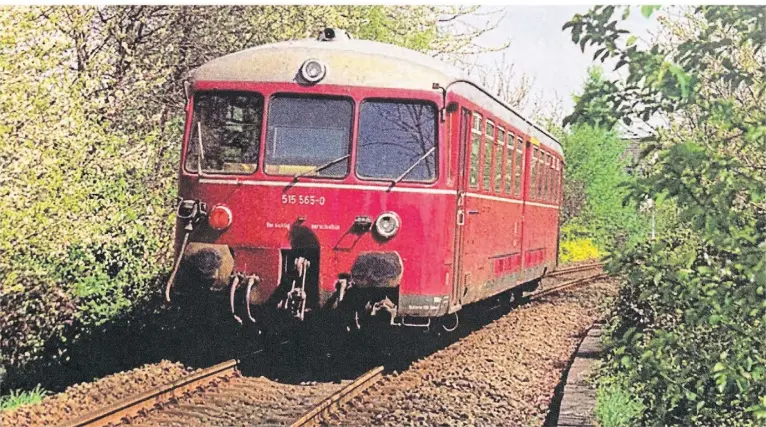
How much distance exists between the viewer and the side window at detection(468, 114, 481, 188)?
10.1m

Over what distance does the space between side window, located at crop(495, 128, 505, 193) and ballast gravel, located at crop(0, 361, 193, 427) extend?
13.2 feet

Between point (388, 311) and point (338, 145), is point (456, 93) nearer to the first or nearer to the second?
point (338, 145)

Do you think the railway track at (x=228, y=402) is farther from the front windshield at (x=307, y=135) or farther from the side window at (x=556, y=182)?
the side window at (x=556, y=182)

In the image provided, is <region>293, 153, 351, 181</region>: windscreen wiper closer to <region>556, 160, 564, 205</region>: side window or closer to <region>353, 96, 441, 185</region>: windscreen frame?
<region>353, 96, 441, 185</region>: windscreen frame

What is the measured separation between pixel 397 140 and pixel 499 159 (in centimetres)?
271

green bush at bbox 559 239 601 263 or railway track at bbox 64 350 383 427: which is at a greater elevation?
green bush at bbox 559 239 601 263

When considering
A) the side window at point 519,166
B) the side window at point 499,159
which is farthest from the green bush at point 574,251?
the side window at point 499,159

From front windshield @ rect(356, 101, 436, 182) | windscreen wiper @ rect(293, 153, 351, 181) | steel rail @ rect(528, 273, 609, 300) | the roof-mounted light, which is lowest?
steel rail @ rect(528, 273, 609, 300)

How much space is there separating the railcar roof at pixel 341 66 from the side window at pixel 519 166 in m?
3.20

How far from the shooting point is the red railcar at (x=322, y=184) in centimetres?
904

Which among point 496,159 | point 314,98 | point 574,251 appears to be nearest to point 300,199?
point 314,98

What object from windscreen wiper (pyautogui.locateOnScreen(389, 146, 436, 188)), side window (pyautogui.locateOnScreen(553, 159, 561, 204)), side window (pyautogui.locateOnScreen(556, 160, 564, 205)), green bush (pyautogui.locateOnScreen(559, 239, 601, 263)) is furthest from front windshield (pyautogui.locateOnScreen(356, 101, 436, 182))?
green bush (pyautogui.locateOnScreen(559, 239, 601, 263))

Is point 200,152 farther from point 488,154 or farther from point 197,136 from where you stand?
point 488,154

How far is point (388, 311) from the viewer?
902cm
